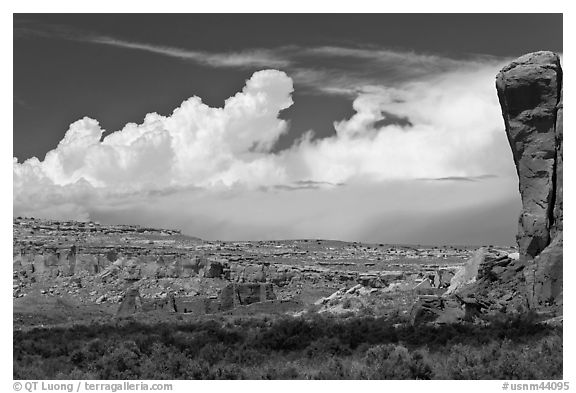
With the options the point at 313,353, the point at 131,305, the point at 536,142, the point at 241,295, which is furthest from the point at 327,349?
the point at 131,305

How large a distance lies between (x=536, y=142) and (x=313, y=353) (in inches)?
681

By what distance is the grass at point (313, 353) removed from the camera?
54.8ft

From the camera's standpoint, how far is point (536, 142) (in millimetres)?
31500

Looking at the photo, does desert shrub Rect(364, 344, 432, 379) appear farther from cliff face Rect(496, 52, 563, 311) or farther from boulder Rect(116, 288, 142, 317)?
boulder Rect(116, 288, 142, 317)

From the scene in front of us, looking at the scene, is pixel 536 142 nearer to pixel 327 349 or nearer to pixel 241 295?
pixel 327 349

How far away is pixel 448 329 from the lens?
22312 millimetres

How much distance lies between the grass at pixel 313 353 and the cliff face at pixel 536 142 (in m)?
7.96

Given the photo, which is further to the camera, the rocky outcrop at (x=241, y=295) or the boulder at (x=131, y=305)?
the boulder at (x=131, y=305)

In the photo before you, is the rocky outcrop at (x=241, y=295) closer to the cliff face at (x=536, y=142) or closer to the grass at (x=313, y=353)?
the grass at (x=313, y=353)

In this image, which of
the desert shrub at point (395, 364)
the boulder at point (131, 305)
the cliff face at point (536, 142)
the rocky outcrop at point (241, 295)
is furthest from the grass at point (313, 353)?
the boulder at point (131, 305)

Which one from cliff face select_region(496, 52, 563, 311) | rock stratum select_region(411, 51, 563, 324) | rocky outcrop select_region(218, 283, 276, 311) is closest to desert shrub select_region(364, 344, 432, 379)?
rock stratum select_region(411, 51, 563, 324)

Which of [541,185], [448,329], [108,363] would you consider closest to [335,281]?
[541,185]

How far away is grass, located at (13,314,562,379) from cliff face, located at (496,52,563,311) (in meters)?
7.96
